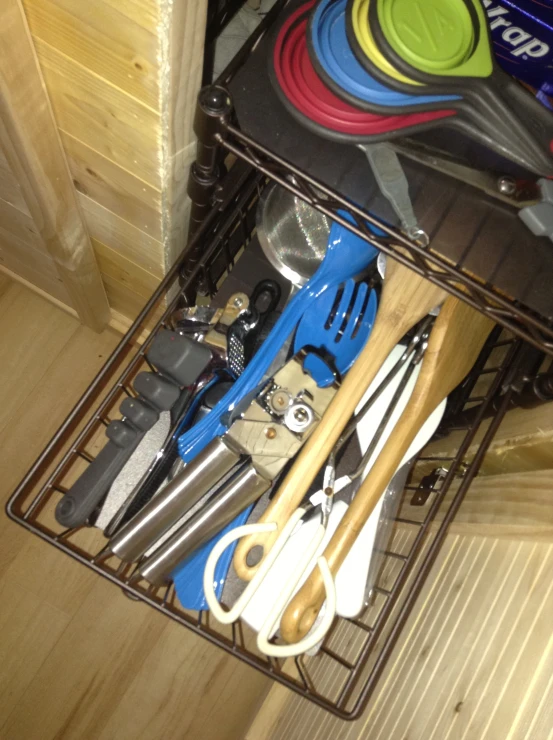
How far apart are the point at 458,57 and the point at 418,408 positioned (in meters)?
0.33

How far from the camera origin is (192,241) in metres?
0.74

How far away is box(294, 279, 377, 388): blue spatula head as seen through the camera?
0.69 metres

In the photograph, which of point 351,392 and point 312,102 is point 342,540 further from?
point 312,102

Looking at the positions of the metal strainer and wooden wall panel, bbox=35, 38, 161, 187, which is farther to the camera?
the metal strainer

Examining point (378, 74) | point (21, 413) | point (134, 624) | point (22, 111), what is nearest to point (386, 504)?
point (378, 74)

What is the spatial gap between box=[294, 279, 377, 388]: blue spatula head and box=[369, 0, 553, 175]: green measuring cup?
0.23 metres

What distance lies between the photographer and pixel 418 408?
666 mm

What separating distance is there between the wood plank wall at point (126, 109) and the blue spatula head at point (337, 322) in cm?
23

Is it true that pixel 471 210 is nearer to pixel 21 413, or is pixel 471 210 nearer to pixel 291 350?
pixel 291 350

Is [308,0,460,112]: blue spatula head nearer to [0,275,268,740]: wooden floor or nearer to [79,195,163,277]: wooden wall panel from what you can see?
[79,195,163,277]: wooden wall panel

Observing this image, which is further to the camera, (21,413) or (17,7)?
(21,413)

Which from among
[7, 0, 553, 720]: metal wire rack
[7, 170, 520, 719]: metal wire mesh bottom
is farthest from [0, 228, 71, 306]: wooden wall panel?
[7, 170, 520, 719]: metal wire mesh bottom

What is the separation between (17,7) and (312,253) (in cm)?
39

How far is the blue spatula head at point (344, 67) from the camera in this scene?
0.51 meters
